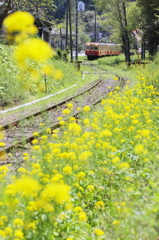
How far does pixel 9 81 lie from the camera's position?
13977mm

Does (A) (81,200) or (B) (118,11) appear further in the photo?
(B) (118,11)

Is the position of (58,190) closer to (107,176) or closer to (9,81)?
(107,176)

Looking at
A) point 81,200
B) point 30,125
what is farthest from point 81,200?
point 30,125

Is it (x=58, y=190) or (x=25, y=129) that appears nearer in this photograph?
(x=58, y=190)

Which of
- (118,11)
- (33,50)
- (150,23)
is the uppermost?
(118,11)

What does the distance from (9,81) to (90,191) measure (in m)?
10.4

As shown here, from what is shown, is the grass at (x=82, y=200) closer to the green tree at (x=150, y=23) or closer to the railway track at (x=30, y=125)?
the railway track at (x=30, y=125)

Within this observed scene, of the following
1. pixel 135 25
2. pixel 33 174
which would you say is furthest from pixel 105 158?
pixel 135 25

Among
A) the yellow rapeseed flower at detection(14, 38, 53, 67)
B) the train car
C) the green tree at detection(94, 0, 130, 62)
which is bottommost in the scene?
the yellow rapeseed flower at detection(14, 38, 53, 67)

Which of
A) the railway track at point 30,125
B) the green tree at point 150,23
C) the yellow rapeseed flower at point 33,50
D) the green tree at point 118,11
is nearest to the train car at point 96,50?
the green tree at point 118,11

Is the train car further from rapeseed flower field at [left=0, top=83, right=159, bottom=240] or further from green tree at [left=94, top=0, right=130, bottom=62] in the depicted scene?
rapeseed flower field at [left=0, top=83, right=159, bottom=240]

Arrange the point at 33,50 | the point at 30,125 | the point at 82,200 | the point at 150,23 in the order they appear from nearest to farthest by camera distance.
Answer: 1. the point at 33,50
2. the point at 82,200
3. the point at 30,125
4. the point at 150,23

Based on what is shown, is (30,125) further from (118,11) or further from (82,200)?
(118,11)

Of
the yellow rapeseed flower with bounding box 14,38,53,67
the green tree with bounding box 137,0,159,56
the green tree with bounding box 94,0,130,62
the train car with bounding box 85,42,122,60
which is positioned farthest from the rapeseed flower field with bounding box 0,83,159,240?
the train car with bounding box 85,42,122,60
